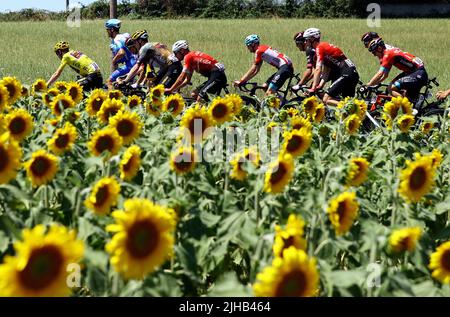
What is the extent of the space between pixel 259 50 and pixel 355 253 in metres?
8.21

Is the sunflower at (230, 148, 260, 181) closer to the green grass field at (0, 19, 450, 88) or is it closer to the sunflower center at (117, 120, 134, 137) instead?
the sunflower center at (117, 120, 134, 137)

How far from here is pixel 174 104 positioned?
530 centimetres

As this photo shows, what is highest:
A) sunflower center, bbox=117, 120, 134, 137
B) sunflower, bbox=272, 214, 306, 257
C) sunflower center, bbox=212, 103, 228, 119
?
sunflower center, bbox=212, 103, 228, 119

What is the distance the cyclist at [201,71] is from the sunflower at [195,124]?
20.4 feet

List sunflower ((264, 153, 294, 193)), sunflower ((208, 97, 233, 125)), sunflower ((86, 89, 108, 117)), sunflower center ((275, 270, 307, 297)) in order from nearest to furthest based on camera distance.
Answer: sunflower center ((275, 270, 307, 297))
sunflower ((264, 153, 294, 193))
sunflower ((208, 97, 233, 125))
sunflower ((86, 89, 108, 117))

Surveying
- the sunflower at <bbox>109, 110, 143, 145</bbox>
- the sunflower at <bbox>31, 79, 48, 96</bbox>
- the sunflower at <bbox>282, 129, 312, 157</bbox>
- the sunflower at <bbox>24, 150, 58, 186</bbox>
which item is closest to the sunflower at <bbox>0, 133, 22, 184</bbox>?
the sunflower at <bbox>24, 150, 58, 186</bbox>

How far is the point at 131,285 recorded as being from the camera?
2.35 meters

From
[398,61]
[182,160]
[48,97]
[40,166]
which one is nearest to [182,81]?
[398,61]

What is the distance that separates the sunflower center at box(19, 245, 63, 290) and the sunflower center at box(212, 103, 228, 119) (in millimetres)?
2473

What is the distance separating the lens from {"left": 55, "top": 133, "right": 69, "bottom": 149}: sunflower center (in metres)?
3.52

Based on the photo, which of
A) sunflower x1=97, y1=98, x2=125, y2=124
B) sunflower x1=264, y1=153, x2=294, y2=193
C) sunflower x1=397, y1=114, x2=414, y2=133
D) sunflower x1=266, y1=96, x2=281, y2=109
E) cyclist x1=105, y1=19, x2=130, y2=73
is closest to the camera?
sunflower x1=264, y1=153, x2=294, y2=193

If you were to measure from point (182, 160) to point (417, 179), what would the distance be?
116 centimetres

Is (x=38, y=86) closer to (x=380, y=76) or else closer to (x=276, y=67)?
(x=276, y=67)
